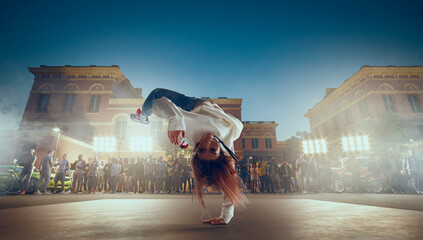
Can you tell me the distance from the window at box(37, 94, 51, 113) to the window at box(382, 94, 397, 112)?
1513 inches

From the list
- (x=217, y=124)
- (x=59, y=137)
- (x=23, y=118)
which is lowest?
(x=217, y=124)

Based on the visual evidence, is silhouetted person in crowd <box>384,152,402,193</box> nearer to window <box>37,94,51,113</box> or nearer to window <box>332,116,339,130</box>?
window <box>332,116,339,130</box>

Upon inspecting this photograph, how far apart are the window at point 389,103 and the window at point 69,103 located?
35475 millimetres

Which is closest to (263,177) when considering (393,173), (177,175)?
(177,175)

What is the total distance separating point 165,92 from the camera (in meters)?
3.36

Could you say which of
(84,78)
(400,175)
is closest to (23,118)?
(84,78)

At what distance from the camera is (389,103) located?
20.4 meters

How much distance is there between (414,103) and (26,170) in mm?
33363

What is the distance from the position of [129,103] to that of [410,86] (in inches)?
1277

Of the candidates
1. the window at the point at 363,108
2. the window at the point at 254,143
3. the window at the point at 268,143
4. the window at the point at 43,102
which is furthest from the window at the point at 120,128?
the window at the point at 363,108

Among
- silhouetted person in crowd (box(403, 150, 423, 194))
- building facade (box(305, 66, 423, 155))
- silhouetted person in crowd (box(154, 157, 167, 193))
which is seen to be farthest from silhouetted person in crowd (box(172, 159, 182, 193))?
building facade (box(305, 66, 423, 155))

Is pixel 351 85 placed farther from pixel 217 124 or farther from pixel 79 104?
pixel 79 104

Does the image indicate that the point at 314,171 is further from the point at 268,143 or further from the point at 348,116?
the point at 268,143

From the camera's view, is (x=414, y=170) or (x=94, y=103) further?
(x=94, y=103)
